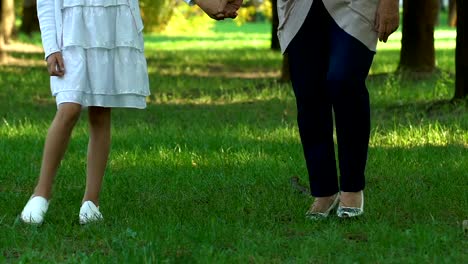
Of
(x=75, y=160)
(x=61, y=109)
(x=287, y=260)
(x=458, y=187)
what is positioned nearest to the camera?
(x=287, y=260)

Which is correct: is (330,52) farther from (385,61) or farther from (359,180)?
(385,61)

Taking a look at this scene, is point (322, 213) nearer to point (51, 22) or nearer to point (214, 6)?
point (214, 6)

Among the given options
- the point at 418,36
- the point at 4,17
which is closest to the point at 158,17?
the point at 4,17

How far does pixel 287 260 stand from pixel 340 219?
1.14 meters

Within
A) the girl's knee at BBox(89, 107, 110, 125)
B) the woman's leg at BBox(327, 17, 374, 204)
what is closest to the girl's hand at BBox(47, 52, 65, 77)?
the girl's knee at BBox(89, 107, 110, 125)

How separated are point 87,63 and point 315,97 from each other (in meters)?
1.21

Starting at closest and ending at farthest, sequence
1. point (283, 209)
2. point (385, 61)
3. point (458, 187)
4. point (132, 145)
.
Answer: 1. point (283, 209)
2. point (458, 187)
3. point (132, 145)
4. point (385, 61)

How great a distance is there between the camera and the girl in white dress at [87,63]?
6.05 m

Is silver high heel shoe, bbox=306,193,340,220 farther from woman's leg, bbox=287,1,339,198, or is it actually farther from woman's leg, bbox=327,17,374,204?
woman's leg, bbox=327,17,374,204

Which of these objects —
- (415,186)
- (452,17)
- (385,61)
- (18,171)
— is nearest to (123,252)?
(415,186)

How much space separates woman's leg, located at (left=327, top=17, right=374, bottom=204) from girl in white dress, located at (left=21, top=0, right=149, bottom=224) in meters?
1.01

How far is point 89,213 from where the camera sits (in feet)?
20.4

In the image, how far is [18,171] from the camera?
844 cm

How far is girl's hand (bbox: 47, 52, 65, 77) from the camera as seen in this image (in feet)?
19.7
